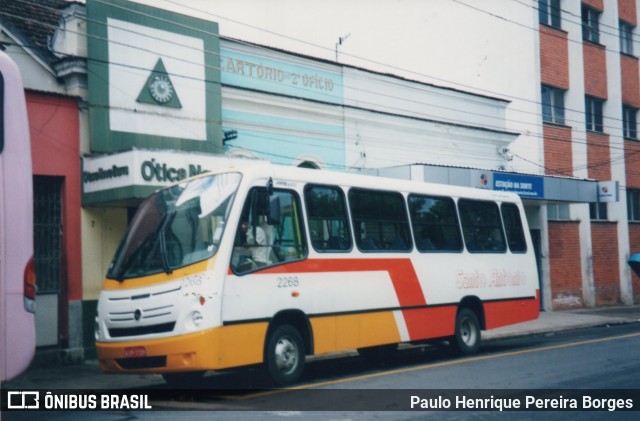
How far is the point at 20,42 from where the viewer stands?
1374cm

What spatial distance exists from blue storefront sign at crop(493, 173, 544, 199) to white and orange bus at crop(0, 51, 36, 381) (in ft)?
49.2

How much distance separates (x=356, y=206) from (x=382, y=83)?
31.7ft

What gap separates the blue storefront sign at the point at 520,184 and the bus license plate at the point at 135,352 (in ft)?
42.7

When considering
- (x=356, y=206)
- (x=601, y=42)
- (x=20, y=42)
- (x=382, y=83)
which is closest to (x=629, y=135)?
(x=601, y=42)

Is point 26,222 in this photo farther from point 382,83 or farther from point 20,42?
point 382,83

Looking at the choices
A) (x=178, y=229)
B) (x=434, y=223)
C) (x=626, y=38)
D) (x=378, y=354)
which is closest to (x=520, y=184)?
(x=434, y=223)

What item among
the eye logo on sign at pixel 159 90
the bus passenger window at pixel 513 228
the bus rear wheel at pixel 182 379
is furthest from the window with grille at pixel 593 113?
the bus rear wheel at pixel 182 379

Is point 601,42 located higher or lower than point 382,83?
higher

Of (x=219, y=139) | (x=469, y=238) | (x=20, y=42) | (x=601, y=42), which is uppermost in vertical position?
(x=601, y=42)

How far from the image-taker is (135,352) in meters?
9.75

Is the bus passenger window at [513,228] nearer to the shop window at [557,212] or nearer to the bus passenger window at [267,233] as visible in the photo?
the bus passenger window at [267,233]

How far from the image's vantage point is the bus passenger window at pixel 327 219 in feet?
37.4

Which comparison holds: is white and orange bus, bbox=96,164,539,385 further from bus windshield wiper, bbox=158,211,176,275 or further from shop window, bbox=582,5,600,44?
shop window, bbox=582,5,600,44

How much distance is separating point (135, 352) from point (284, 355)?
2018mm
